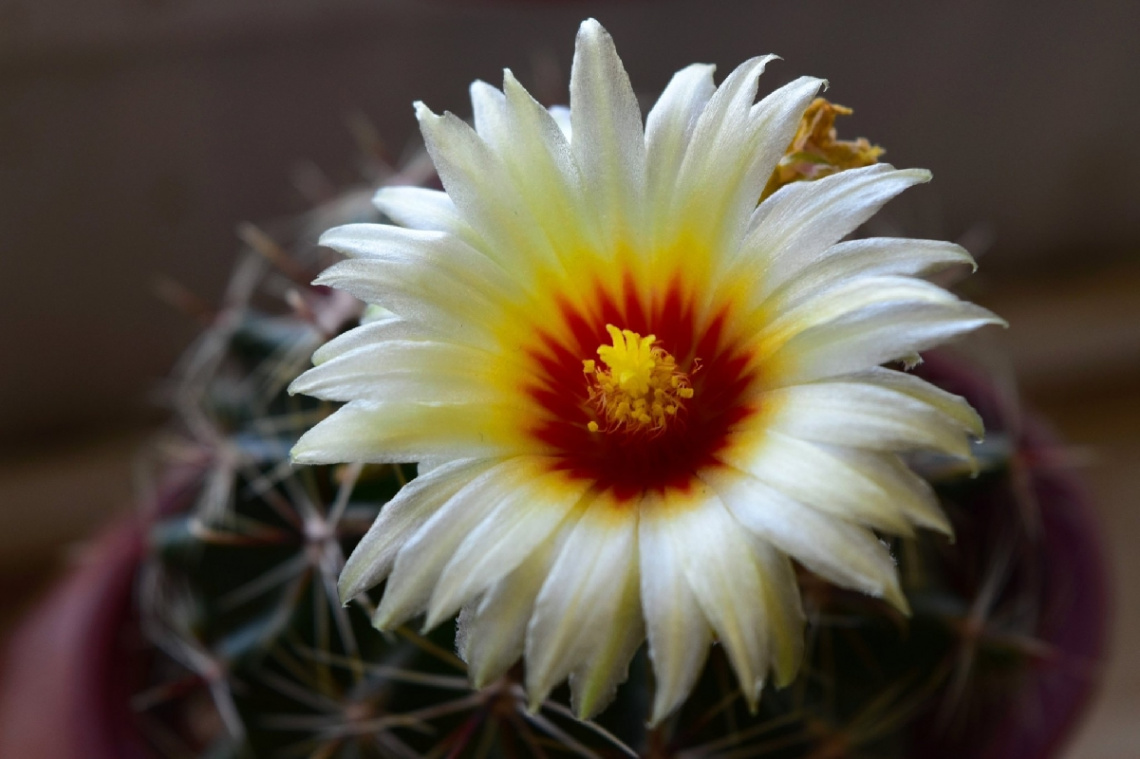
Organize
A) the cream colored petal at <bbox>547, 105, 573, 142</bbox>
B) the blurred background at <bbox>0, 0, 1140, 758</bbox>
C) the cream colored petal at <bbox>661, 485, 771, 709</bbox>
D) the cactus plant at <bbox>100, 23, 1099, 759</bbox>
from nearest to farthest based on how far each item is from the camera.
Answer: the cream colored petal at <bbox>661, 485, 771, 709</bbox> < the cream colored petal at <bbox>547, 105, 573, 142</bbox> < the cactus plant at <bbox>100, 23, 1099, 759</bbox> < the blurred background at <bbox>0, 0, 1140, 758</bbox>

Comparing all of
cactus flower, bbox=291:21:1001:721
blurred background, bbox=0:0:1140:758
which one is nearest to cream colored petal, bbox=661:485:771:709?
cactus flower, bbox=291:21:1001:721

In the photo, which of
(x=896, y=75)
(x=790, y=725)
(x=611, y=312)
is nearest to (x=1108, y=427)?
(x=896, y=75)

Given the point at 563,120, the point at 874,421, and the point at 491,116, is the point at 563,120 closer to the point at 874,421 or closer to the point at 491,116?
Result: the point at 491,116

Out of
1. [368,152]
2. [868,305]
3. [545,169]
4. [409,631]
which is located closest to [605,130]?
[545,169]

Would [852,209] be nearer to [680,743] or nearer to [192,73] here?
[680,743]

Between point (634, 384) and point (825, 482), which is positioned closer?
point (825, 482)

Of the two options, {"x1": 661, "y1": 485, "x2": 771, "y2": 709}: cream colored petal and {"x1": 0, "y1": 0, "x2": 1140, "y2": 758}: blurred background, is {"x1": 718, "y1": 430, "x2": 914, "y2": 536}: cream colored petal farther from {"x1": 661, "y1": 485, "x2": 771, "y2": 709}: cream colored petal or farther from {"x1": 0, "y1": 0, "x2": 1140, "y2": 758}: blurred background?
{"x1": 0, "y1": 0, "x2": 1140, "y2": 758}: blurred background
